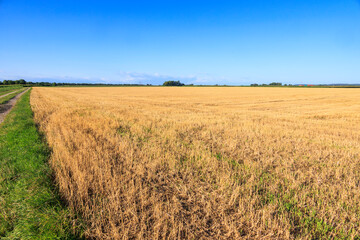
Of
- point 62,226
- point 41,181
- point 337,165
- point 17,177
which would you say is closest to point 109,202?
point 62,226

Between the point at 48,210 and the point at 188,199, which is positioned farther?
the point at 188,199

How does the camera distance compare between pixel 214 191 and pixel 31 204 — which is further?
pixel 214 191

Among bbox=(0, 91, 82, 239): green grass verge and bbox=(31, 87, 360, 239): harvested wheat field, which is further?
bbox=(31, 87, 360, 239): harvested wheat field

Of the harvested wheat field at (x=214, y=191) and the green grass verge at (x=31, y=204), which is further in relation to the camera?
the harvested wheat field at (x=214, y=191)

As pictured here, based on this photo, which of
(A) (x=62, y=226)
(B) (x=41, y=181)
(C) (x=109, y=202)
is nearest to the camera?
(A) (x=62, y=226)

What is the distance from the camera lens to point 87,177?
11.8ft

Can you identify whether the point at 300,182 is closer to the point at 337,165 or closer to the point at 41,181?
the point at 337,165

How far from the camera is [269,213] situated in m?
2.54

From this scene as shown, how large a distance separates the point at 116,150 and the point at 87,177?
1.87 meters

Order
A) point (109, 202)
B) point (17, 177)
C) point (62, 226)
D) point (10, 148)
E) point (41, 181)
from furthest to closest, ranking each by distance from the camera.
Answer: point (10, 148) < point (17, 177) < point (41, 181) < point (109, 202) < point (62, 226)

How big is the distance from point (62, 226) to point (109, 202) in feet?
2.39

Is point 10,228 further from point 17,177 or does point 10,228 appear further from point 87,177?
point 17,177

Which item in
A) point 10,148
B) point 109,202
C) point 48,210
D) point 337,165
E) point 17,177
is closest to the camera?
point 48,210

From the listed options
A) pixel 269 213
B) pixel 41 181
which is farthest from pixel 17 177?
pixel 269 213
